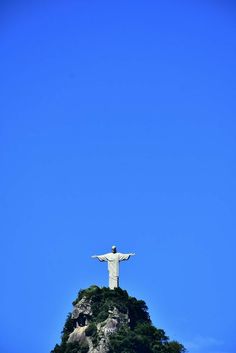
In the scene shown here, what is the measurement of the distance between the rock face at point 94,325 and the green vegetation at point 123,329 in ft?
0.54

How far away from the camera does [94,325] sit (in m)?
86.8

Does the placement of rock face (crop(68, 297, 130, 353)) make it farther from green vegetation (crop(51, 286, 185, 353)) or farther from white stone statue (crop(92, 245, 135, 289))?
white stone statue (crop(92, 245, 135, 289))

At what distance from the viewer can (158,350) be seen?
85125 mm

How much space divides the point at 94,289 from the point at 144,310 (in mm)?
3890

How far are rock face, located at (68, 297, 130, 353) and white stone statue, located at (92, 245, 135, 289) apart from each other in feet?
7.48

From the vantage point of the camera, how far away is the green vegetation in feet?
278

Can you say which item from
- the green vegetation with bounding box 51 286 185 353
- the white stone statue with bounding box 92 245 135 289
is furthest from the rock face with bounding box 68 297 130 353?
the white stone statue with bounding box 92 245 135 289

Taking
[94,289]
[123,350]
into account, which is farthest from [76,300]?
[123,350]

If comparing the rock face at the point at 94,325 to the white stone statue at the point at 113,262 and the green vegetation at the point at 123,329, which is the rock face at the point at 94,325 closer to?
the green vegetation at the point at 123,329

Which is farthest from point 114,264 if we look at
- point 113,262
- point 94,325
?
point 94,325

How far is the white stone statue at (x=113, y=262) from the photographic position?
88.9m

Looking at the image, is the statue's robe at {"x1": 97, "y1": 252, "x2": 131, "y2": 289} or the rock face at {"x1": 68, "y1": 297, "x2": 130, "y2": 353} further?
the statue's robe at {"x1": 97, "y1": 252, "x2": 131, "y2": 289}

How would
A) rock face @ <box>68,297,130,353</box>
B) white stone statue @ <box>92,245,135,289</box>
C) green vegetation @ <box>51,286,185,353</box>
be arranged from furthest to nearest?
white stone statue @ <box>92,245,135,289</box> < rock face @ <box>68,297,130,353</box> < green vegetation @ <box>51,286,185,353</box>

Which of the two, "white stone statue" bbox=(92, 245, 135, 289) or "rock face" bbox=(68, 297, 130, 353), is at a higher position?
"white stone statue" bbox=(92, 245, 135, 289)
